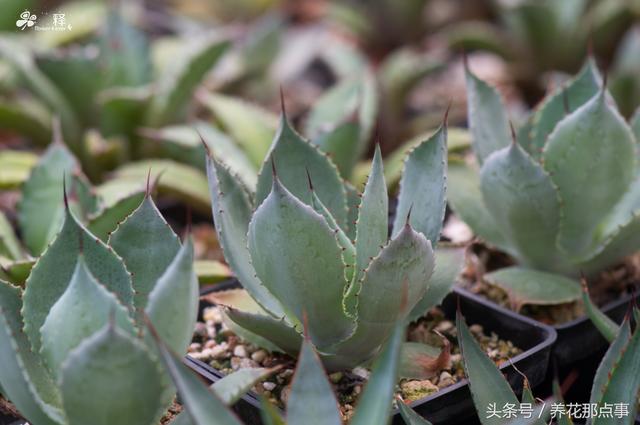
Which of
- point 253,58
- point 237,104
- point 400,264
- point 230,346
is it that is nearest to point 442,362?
point 400,264

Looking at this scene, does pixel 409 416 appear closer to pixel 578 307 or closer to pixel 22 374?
pixel 22 374

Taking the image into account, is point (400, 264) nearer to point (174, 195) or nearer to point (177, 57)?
point (174, 195)

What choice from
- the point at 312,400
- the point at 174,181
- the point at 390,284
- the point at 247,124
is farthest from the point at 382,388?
the point at 247,124

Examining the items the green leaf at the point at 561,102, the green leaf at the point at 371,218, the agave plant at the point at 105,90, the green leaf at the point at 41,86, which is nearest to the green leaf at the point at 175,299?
the green leaf at the point at 371,218

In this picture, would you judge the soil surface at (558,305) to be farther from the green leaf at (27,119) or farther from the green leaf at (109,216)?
the green leaf at (27,119)

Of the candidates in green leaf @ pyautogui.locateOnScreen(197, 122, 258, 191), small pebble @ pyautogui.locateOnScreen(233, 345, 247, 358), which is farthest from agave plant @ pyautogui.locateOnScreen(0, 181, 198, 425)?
green leaf @ pyautogui.locateOnScreen(197, 122, 258, 191)
